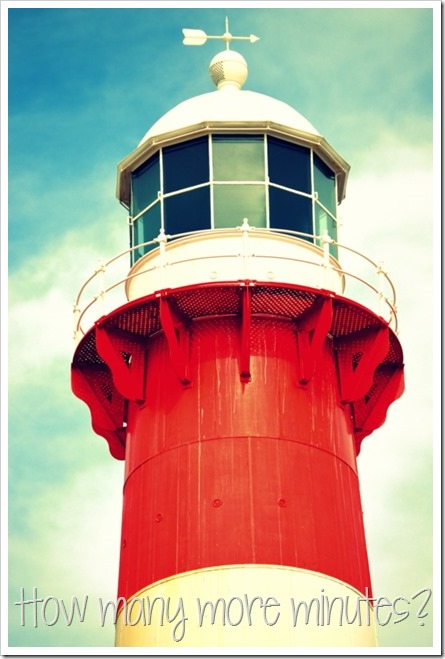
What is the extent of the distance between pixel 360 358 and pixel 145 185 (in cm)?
662

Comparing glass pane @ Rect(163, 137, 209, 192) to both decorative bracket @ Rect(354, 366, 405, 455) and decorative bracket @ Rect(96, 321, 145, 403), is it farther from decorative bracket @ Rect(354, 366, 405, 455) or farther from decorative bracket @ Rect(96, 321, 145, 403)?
decorative bracket @ Rect(354, 366, 405, 455)

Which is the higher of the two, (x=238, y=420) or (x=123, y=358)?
(x=123, y=358)

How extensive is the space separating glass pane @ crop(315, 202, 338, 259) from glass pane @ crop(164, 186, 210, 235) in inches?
104

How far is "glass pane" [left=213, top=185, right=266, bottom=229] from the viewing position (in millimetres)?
36500

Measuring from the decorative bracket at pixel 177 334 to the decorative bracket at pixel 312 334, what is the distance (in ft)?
8.23

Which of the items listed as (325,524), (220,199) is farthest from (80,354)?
(325,524)

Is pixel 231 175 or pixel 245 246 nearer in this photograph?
pixel 245 246

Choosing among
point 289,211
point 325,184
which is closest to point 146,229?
point 289,211

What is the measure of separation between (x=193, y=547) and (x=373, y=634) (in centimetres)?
430

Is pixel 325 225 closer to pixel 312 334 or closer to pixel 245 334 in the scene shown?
pixel 312 334

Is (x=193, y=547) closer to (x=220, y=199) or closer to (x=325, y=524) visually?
(x=325, y=524)

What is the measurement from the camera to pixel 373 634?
3400cm

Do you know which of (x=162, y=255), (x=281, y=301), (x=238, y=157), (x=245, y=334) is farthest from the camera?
(x=238, y=157)

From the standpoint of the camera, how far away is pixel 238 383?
115ft
